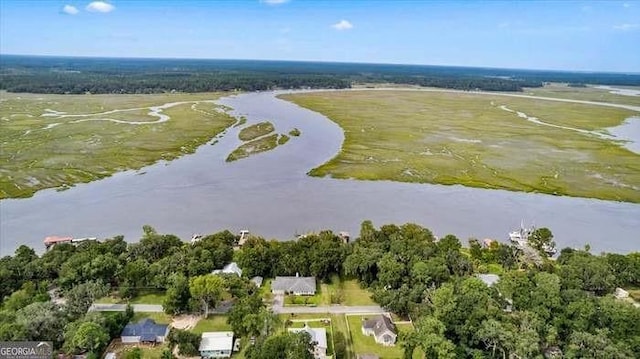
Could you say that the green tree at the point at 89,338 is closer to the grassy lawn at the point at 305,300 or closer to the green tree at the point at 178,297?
the green tree at the point at 178,297

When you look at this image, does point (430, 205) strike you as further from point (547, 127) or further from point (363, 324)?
point (547, 127)

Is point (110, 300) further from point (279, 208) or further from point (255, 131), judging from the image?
point (255, 131)

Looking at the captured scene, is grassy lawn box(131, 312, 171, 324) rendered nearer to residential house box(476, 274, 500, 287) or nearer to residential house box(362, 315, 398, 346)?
residential house box(362, 315, 398, 346)

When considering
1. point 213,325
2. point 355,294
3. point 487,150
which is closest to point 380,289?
point 355,294

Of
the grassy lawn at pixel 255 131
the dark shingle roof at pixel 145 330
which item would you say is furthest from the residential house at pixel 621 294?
the grassy lawn at pixel 255 131

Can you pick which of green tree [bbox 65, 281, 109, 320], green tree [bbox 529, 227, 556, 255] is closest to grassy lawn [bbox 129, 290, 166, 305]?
green tree [bbox 65, 281, 109, 320]

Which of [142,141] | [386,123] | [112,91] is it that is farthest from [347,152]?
[112,91]
